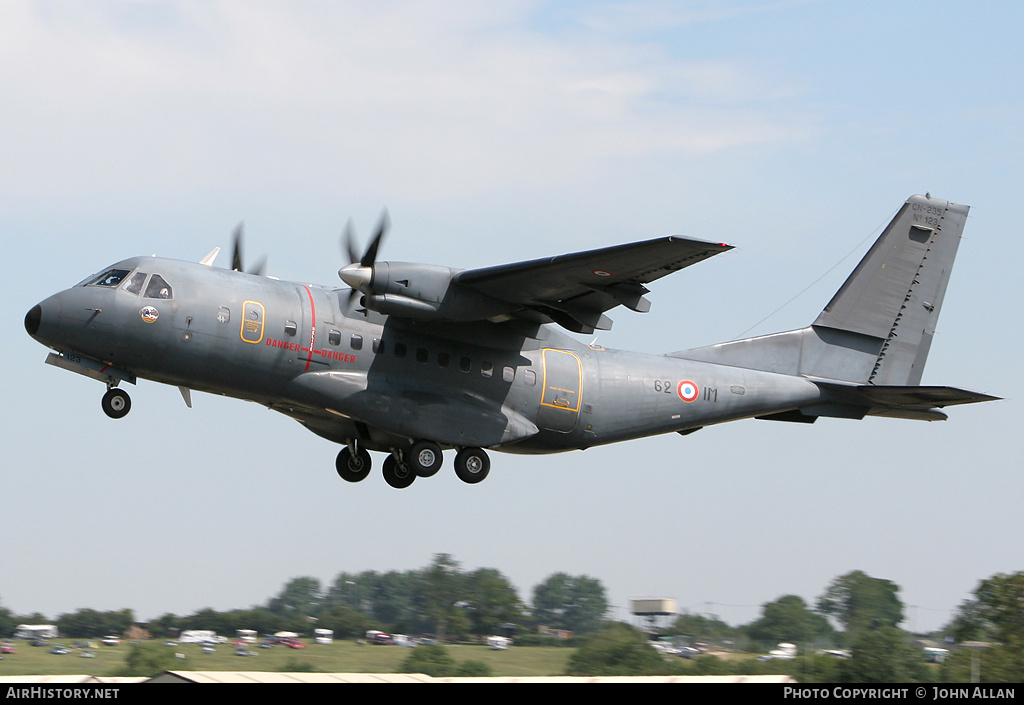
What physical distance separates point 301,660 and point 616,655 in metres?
10.1

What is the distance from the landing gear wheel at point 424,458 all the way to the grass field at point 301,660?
1574 cm

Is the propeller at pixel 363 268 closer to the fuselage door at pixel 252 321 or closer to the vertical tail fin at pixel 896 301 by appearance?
the fuselage door at pixel 252 321

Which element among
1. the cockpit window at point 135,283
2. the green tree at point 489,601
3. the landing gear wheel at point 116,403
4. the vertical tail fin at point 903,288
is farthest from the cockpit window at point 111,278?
the green tree at point 489,601

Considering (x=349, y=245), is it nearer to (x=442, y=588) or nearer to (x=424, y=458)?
(x=424, y=458)

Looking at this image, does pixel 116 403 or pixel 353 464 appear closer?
pixel 116 403

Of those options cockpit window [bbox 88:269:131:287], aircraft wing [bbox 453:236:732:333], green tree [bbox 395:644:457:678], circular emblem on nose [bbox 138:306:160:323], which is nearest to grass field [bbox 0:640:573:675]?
green tree [bbox 395:644:457:678]

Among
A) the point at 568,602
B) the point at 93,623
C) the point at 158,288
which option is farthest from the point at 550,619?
the point at 158,288

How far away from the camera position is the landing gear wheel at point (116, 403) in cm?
1984

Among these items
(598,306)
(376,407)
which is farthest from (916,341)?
(376,407)

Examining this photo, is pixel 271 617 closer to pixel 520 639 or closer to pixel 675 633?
pixel 520 639

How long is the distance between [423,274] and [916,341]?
12150 millimetres

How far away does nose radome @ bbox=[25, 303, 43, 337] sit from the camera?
Result: 749 inches

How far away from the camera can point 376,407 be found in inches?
824

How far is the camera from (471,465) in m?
22.2
